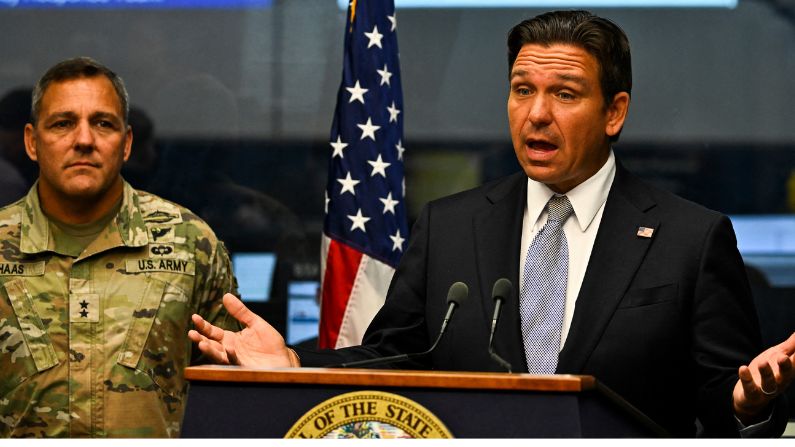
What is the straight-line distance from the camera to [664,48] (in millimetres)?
5480

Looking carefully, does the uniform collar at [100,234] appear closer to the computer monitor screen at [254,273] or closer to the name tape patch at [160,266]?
the name tape patch at [160,266]

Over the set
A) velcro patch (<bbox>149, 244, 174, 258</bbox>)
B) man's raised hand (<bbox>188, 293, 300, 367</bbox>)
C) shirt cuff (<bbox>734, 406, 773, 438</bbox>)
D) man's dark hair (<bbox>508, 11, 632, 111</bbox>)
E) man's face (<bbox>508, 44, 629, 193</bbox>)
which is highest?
man's dark hair (<bbox>508, 11, 632, 111</bbox>)

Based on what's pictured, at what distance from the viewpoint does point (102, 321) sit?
152 inches

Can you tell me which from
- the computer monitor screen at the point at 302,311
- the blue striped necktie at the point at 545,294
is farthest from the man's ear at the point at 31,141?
the blue striped necktie at the point at 545,294

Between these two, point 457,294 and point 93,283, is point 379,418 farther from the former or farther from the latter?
point 93,283

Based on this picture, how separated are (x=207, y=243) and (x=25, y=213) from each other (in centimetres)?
56

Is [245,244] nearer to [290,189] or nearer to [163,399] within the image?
[290,189]

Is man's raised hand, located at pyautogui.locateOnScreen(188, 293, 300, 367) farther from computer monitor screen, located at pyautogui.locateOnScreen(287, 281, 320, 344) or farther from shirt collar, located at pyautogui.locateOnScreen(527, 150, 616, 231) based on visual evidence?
computer monitor screen, located at pyautogui.locateOnScreen(287, 281, 320, 344)

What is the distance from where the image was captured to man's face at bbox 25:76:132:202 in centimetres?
393

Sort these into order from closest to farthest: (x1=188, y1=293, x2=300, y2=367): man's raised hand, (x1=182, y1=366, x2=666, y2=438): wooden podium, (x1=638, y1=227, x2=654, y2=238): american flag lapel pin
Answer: (x1=182, y1=366, x2=666, y2=438): wooden podium
(x1=188, y1=293, x2=300, y2=367): man's raised hand
(x1=638, y1=227, x2=654, y2=238): american flag lapel pin

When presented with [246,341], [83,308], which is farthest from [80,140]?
[246,341]

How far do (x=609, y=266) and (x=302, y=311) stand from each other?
2.40 m

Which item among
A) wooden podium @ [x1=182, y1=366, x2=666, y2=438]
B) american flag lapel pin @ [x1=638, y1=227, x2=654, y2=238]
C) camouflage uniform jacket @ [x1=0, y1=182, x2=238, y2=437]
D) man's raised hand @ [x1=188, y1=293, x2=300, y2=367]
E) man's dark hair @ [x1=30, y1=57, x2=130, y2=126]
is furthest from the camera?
man's dark hair @ [x1=30, y1=57, x2=130, y2=126]

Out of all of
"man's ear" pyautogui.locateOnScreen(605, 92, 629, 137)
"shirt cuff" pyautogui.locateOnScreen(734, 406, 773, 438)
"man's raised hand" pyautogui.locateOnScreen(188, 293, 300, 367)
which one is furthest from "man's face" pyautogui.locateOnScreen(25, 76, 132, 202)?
"shirt cuff" pyautogui.locateOnScreen(734, 406, 773, 438)
